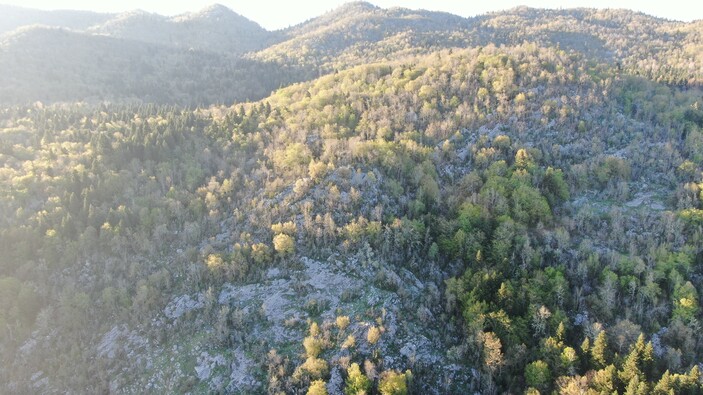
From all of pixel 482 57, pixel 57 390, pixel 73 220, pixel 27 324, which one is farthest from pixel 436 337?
pixel 482 57

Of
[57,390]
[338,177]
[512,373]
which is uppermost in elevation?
[338,177]

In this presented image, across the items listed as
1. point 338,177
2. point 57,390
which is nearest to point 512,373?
point 338,177

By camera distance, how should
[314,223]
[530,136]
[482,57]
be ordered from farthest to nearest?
[482,57] → [530,136] → [314,223]

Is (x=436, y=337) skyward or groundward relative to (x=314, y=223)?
groundward

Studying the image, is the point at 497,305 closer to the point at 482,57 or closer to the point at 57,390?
the point at 57,390

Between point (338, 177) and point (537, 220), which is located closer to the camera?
point (537, 220)

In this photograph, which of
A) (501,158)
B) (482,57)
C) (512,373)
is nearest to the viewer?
(512,373)
